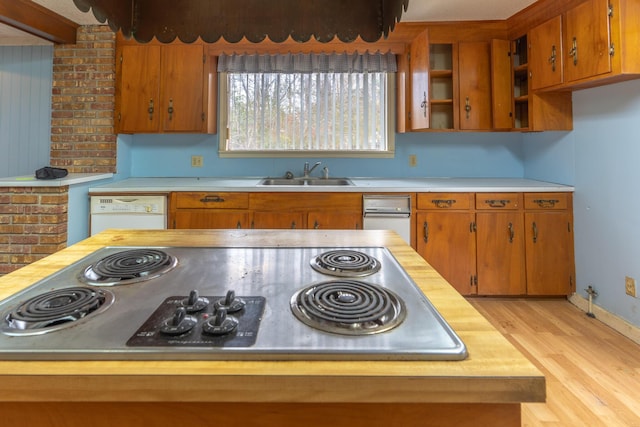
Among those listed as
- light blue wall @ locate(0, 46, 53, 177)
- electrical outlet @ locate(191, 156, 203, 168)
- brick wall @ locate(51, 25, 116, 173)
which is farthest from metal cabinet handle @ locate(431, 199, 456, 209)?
light blue wall @ locate(0, 46, 53, 177)

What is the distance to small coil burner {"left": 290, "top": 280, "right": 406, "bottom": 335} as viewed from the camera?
0.67 meters

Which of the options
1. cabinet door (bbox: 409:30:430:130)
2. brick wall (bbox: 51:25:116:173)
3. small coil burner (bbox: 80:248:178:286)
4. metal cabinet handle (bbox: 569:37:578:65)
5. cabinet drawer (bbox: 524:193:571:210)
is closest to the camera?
small coil burner (bbox: 80:248:178:286)

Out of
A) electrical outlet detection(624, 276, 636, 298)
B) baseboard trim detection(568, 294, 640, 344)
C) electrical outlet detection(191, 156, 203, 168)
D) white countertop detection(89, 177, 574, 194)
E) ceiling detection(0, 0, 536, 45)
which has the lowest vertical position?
baseboard trim detection(568, 294, 640, 344)

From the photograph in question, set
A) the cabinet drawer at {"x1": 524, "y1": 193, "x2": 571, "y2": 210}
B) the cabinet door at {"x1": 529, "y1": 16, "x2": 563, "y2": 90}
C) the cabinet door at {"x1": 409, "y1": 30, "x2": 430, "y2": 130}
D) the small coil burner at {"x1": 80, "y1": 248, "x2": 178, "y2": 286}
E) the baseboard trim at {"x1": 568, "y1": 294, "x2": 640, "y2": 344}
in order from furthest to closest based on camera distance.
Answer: the cabinet door at {"x1": 409, "y1": 30, "x2": 430, "y2": 130}
the cabinet drawer at {"x1": 524, "y1": 193, "x2": 571, "y2": 210}
the cabinet door at {"x1": 529, "y1": 16, "x2": 563, "y2": 90}
the baseboard trim at {"x1": 568, "y1": 294, "x2": 640, "y2": 344}
the small coil burner at {"x1": 80, "y1": 248, "x2": 178, "y2": 286}

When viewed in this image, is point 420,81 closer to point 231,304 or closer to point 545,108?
point 545,108

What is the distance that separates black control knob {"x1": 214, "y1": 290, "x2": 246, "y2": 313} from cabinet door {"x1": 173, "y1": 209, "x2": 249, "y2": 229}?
2.25 metres

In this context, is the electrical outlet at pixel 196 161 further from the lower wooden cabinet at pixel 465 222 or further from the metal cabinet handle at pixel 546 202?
the metal cabinet handle at pixel 546 202

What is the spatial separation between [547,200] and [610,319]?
95 cm

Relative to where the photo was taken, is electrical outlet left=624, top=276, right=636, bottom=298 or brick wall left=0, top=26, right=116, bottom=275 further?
brick wall left=0, top=26, right=116, bottom=275

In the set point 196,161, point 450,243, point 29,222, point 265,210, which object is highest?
point 196,161

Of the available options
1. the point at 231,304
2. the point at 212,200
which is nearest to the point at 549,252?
the point at 212,200

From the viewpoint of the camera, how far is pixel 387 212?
9.80 ft

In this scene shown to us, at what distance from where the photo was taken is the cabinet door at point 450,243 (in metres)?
3.01

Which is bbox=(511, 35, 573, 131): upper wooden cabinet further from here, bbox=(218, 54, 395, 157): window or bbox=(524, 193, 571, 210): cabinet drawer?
bbox=(218, 54, 395, 157): window
